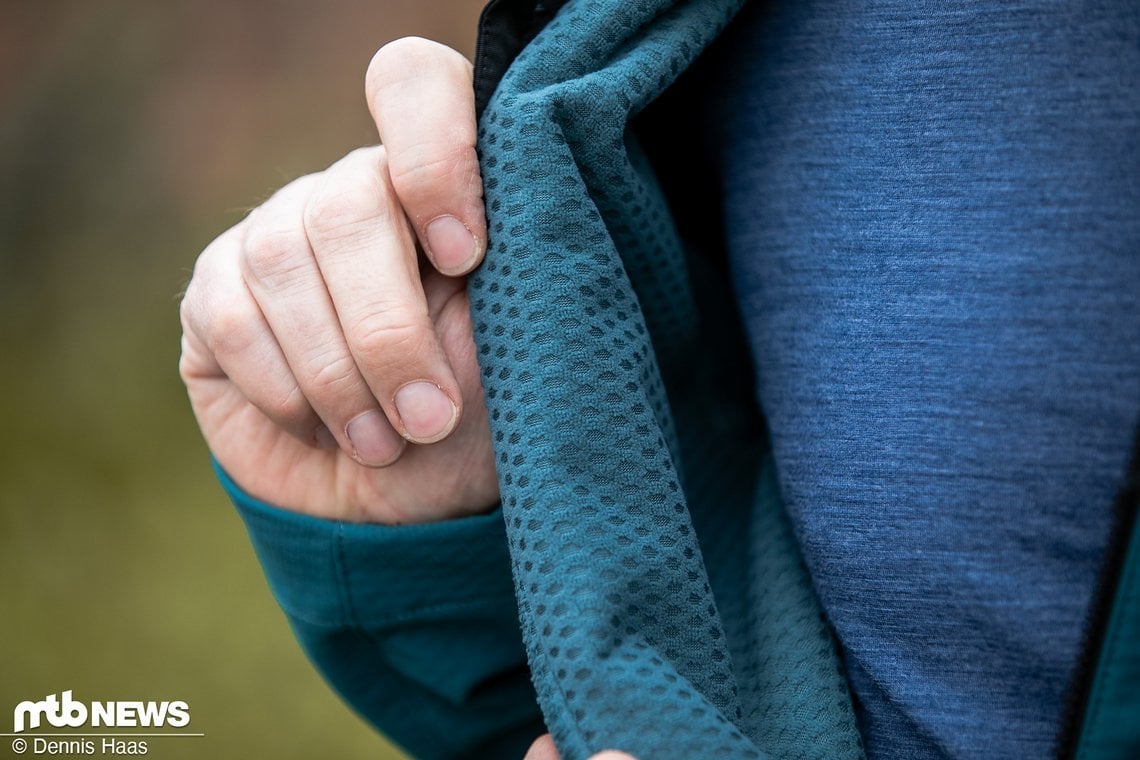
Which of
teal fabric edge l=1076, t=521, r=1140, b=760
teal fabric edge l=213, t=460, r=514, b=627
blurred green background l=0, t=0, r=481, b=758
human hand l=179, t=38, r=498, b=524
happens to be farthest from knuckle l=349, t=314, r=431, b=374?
blurred green background l=0, t=0, r=481, b=758

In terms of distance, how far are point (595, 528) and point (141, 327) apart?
1.71 metres

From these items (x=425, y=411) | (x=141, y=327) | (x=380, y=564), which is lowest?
(x=141, y=327)

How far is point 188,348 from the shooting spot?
1.70 ft

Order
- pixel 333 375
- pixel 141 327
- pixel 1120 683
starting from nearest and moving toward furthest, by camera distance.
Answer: pixel 1120 683 → pixel 333 375 → pixel 141 327

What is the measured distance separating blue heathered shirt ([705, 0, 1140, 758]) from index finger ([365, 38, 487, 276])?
0.50ft

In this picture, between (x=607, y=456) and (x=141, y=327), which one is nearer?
(x=607, y=456)

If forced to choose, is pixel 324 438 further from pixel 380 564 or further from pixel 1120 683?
pixel 1120 683

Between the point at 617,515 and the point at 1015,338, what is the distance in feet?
0.54

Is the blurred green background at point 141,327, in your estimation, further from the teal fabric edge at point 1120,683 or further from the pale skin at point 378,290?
the teal fabric edge at point 1120,683

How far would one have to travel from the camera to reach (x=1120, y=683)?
0.32 meters

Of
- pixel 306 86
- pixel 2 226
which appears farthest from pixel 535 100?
pixel 2 226

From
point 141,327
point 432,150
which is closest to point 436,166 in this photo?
point 432,150

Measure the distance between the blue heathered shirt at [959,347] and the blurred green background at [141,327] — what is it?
1.17 m

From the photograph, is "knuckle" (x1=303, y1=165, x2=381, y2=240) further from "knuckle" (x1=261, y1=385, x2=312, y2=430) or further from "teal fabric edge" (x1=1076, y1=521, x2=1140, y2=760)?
"teal fabric edge" (x1=1076, y1=521, x2=1140, y2=760)
